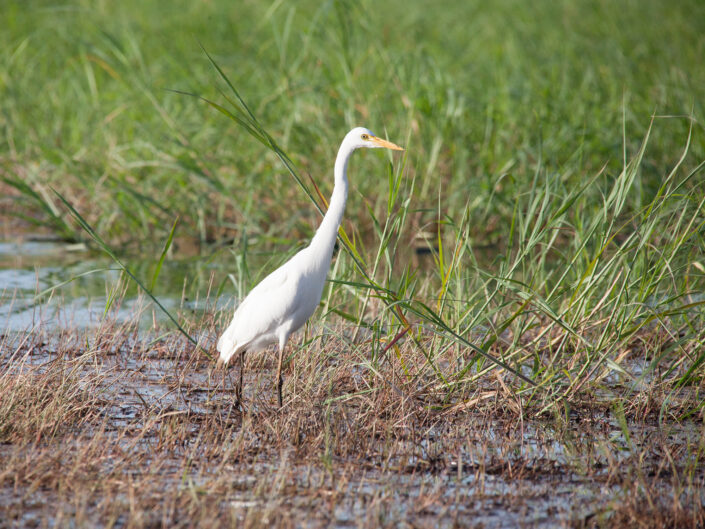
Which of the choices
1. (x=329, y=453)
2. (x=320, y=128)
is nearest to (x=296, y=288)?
(x=329, y=453)

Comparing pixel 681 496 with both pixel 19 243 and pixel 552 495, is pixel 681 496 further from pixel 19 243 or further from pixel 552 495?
pixel 19 243

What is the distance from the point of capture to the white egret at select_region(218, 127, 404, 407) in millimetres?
4160

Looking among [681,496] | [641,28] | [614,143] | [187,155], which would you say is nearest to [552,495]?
[681,496]

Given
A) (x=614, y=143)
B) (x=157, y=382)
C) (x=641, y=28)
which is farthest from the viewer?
(x=641, y=28)

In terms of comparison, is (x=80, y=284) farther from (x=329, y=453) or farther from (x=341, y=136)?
(x=329, y=453)

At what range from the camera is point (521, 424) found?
13.4 feet

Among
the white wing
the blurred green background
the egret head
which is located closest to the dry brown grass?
the white wing

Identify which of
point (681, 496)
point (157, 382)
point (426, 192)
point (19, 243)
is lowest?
point (19, 243)

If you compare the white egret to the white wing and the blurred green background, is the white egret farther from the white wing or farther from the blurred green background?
the blurred green background

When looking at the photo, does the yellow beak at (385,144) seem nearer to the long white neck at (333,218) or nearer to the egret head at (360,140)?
the egret head at (360,140)

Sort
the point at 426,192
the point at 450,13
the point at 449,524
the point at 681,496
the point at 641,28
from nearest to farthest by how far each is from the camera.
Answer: the point at 449,524
the point at 681,496
the point at 426,192
the point at 641,28
the point at 450,13

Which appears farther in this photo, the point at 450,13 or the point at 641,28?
the point at 450,13

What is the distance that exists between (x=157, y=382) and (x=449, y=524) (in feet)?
7.36

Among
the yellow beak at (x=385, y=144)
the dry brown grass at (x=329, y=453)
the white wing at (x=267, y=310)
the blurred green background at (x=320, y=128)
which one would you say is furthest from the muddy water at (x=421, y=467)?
the blurred green background at (x=320, y=128)
